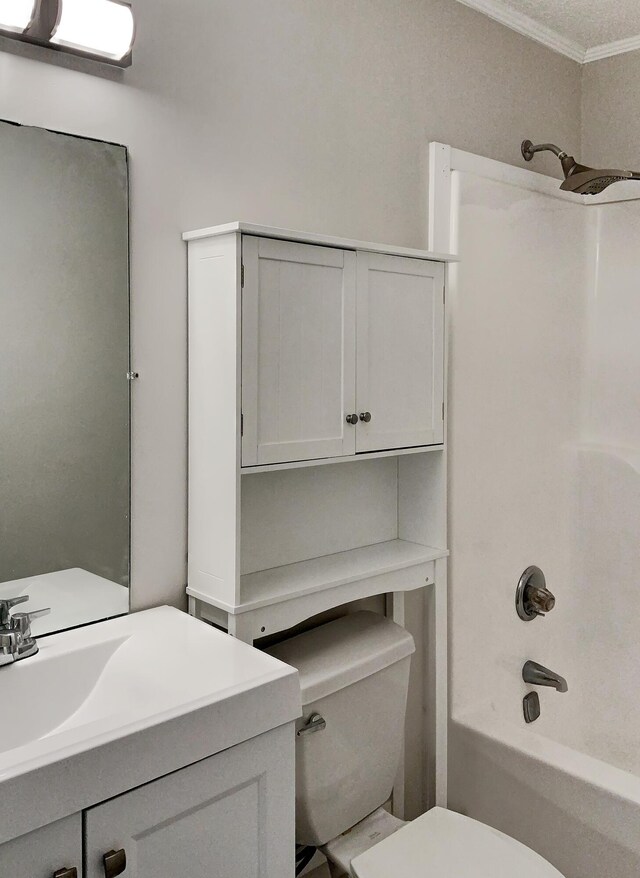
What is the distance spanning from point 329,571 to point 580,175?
140 centimetres

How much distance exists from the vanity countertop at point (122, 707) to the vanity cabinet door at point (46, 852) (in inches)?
0.8

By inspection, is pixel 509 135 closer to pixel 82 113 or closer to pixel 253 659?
pixel 82 113

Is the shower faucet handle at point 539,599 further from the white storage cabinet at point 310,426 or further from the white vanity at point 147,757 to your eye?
the white vanity at point 147,757

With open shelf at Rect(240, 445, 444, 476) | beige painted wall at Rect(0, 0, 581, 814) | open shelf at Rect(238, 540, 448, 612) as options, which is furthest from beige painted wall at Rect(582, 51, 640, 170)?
open shelf at Rect(238, 540, 448, 612)

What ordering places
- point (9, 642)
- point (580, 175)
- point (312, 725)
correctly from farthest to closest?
point (580, 175)
point (312, 725)
point (9, 642)

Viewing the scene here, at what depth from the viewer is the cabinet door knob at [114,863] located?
1.00 m

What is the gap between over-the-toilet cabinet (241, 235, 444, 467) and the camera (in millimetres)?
1436

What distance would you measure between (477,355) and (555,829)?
1253 mm

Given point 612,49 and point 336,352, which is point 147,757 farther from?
Result: point 612,49

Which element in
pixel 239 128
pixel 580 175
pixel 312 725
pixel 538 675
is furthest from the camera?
pixel 538 675

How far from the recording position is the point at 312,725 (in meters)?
1.50

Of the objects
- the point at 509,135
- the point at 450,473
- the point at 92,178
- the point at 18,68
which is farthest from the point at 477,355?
the point at 18,68

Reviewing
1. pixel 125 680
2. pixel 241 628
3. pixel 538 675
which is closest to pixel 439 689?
A: pixel 538 675

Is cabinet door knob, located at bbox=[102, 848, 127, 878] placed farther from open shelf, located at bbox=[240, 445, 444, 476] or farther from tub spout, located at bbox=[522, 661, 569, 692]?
tub spout, located at bbox=[522, 661, 569, 692]
